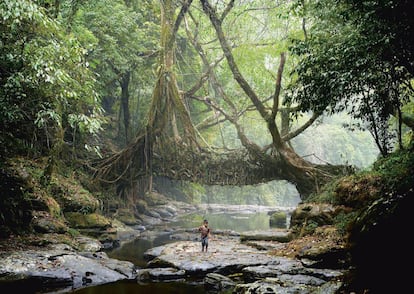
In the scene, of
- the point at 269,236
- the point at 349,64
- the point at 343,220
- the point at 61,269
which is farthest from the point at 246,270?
the point at 349,64

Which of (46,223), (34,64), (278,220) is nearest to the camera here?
(34,64)

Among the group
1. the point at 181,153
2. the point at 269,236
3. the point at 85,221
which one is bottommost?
the point at 269,236

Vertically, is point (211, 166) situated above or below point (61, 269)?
above

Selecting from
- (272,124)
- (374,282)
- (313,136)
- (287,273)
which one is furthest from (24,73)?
(313,136)

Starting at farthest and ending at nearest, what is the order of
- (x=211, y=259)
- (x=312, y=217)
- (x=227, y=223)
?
(x=227, y=223)
(x=312, y=217)
(x=211, y=259)

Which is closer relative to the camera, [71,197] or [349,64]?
[349,64]

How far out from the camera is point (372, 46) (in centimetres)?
660

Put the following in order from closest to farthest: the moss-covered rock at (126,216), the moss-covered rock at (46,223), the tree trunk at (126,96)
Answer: the moss-covered rock at (46,223)
the moss-covered rock at (126,216)
the tree trunk at (126,96)

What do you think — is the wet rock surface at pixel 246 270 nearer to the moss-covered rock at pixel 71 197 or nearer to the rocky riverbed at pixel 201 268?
the rocky riverbed at pixel 201 268

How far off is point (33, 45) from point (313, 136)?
147 feet

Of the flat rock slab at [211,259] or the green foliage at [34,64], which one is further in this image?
the flat rock slab at [211,259]

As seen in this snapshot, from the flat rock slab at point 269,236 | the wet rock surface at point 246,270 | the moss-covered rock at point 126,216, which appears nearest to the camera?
the wet rock surface at point 246,270

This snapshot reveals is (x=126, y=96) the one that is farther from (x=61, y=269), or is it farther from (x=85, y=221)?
(x=61, y=269)

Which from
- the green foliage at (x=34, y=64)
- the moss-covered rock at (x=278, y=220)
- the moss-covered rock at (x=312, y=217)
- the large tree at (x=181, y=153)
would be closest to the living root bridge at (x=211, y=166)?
the large tree at (x=181, y=153)
